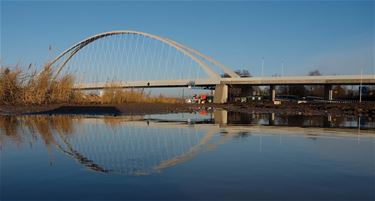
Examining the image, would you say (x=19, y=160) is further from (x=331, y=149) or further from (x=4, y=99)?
(x=4, y=99)

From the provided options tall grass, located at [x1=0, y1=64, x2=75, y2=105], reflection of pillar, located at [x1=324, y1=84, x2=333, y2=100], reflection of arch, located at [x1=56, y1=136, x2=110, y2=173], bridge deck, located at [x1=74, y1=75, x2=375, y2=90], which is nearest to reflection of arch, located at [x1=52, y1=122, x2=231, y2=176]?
reflection of arch, located at [x1=56, y1=136, x2=110, y2=173]

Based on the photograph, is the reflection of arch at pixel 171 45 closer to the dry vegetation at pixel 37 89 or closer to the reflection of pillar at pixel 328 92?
the reflection of pillar at pixel 328 92

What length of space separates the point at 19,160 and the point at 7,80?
14355 millimetres

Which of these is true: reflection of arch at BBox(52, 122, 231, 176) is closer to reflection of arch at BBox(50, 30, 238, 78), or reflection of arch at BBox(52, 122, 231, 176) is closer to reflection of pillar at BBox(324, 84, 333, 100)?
reflection of arch at BBox(50, 30, 238, 78)

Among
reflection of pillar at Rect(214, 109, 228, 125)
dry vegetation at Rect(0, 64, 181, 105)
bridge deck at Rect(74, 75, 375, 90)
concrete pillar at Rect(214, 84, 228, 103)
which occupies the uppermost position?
bridge deck at Rect(74, 75, 375, 90)

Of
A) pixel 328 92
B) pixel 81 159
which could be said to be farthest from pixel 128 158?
pixel 328 92

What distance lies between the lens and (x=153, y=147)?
19.8ft

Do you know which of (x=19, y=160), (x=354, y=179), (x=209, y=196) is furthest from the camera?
(x=19, y=160)

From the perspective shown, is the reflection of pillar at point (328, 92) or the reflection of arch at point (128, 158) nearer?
the reflection of arch at point (128, 158)

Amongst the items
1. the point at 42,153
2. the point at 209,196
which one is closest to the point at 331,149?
the point at 209,196

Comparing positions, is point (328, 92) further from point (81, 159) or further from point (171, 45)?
point (81, 159)

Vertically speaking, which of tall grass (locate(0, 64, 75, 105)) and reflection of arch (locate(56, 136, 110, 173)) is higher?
tall grass (locate(0, 64, 75, 105))

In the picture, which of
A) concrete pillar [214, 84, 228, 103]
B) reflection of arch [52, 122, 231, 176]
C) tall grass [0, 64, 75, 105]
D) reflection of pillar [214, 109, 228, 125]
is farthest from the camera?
concrete pillar [214, 84, 228, 103]

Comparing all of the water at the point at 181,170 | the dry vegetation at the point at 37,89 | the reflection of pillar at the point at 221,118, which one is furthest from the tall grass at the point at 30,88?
the water at the point at 181,170
